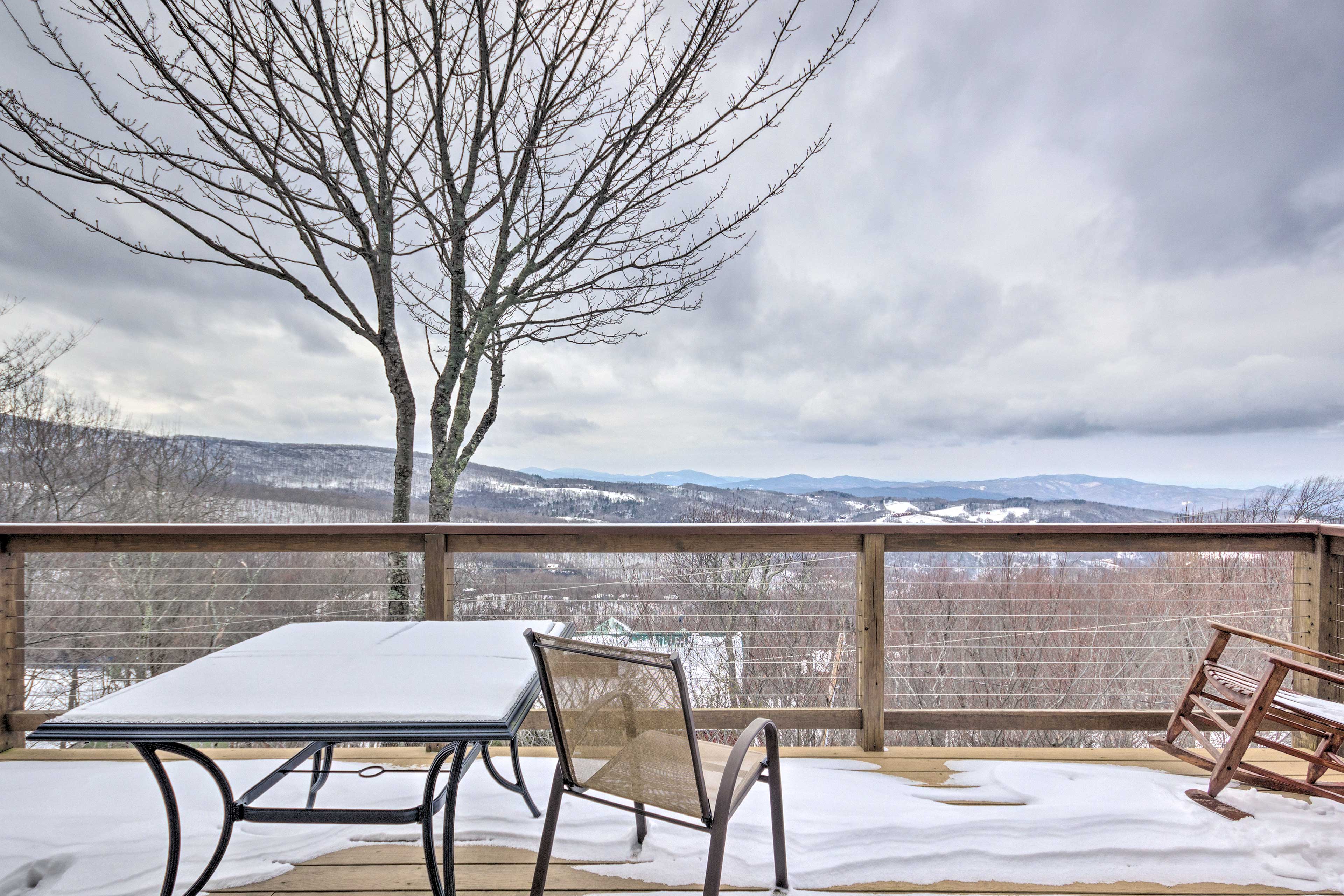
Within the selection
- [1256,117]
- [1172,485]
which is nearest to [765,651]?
[1172,485]

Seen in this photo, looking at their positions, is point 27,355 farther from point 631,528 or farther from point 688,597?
point 631,528

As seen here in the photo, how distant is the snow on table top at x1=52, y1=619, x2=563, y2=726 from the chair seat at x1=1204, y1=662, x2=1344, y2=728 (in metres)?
2.57

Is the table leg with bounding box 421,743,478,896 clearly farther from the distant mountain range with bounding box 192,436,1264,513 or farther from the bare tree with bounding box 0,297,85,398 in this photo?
the bare tree with bounding box 0,297,85,398

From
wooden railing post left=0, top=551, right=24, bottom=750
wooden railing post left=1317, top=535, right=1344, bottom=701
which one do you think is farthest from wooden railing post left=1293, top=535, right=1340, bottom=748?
wooden railing post left=0, top=551, right=24, bottom=750

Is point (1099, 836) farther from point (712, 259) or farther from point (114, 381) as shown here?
point (114, 381)

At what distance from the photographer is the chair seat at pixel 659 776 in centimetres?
132

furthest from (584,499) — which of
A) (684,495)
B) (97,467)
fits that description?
(97,467)

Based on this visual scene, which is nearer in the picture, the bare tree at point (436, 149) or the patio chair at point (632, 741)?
the patio chair at point (632, 741)

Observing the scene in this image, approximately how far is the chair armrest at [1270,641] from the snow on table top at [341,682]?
2.50 m

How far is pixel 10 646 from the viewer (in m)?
2.59

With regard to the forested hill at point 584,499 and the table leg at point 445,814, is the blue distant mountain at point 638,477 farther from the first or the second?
the table leg at point 445,814

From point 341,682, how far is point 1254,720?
9.71 ft

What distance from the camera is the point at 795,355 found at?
778cm

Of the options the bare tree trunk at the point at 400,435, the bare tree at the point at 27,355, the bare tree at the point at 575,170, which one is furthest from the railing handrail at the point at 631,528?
the bare tree at the point at 27,355
